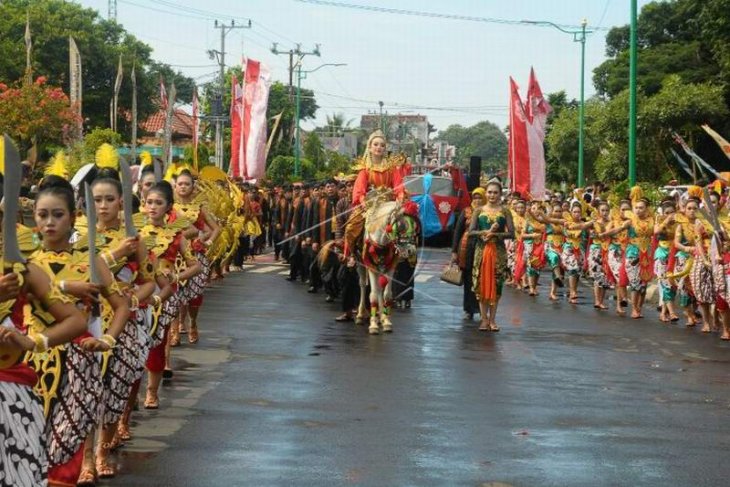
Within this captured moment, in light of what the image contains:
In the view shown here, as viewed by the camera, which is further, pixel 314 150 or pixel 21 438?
pixel 314 150

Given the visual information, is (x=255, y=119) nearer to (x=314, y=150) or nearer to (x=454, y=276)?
(x=454, y=276)

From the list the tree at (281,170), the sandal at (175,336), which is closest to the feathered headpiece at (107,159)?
the sandal at (175,336)

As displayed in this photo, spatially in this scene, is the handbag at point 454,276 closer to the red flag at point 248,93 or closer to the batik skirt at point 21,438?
the batik skirt at point 21,438

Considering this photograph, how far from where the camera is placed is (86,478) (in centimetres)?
739

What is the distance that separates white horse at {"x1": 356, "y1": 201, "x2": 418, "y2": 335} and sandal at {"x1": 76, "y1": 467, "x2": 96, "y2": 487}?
28.1 ft

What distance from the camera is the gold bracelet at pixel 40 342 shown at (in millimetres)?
5336

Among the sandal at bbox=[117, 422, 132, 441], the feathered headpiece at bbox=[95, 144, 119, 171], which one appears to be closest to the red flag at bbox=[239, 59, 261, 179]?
the feathered headpiece at bbox=[95, 144, 119, 171]

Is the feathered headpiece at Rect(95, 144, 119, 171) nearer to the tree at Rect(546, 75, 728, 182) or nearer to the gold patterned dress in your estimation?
the gold patterned dress

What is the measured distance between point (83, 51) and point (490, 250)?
5207 cm

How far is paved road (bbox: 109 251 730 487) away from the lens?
8.05 meters

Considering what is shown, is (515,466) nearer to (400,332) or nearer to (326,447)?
(326,447)

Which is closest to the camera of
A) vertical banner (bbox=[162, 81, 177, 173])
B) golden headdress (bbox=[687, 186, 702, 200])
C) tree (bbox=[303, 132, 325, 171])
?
golden headdress (bbox=[687, 186, 702, 200])

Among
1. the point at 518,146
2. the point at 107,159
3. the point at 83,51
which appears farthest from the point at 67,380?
the point at 83,51

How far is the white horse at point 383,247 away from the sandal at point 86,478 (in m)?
8.57
